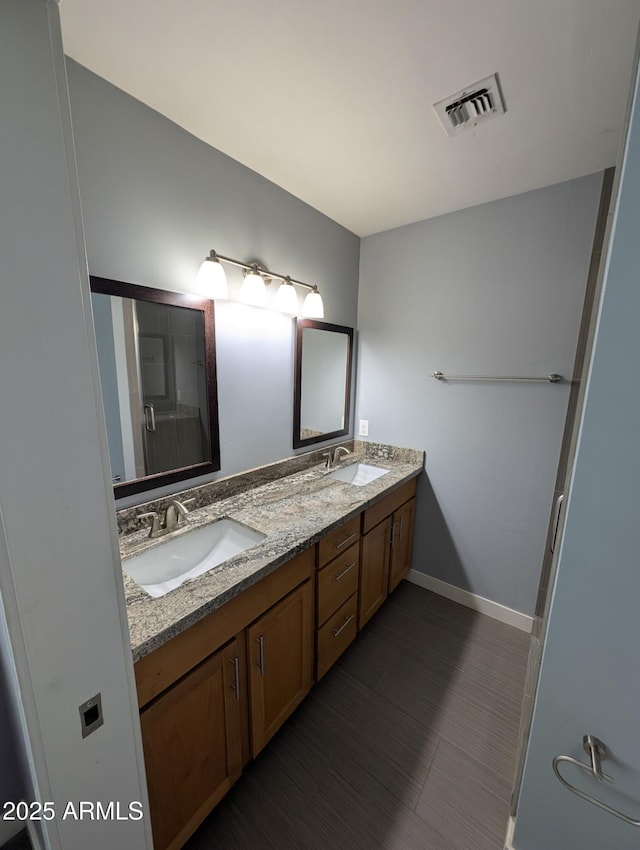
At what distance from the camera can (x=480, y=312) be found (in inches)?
76.4

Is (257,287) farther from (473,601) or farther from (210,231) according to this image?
(473,601)

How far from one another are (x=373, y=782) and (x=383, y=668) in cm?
49

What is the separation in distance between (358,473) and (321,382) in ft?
2.31

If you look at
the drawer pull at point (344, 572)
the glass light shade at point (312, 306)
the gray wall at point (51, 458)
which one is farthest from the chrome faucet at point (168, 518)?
the glass light shade at point (312, 306)

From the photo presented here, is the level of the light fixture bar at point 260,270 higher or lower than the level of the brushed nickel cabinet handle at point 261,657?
higher

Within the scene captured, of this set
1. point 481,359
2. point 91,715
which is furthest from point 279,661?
point 481,359

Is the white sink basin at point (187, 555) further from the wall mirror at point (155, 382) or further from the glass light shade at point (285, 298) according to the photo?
the glass light shade at point (285, 298)

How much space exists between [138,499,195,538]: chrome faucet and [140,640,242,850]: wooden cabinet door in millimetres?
511

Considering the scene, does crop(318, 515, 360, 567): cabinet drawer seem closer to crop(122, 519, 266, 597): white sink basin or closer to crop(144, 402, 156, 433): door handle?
crop(122, 519, 266, 597): white sink basin

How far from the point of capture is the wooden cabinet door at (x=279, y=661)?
1.16 metres

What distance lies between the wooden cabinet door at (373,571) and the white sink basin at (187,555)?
68 centimetres

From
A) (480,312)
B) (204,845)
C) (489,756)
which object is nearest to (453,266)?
(480,312)

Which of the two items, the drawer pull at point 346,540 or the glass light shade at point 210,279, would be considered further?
the drawer pull at point 346,540

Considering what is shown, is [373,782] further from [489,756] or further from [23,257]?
[23,257]
